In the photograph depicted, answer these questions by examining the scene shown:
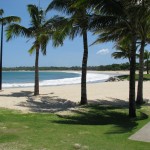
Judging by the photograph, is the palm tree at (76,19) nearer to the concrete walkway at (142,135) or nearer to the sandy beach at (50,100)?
the sandy beach at (50,100)

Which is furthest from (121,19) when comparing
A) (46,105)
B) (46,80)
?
(46,80)

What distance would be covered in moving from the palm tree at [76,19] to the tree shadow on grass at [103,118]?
11.1 ft

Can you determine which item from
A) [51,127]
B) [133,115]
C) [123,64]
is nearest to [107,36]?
[133,115]

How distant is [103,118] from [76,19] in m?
4.24

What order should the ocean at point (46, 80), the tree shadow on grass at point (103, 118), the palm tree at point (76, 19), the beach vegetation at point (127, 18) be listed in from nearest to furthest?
the tree shadow on grass at point (103, 118) → the beach vegetation at point (127, 18) → the palm tree at point (76, 19) → the ocean at point (46, 80)

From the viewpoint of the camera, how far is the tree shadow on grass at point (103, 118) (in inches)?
403

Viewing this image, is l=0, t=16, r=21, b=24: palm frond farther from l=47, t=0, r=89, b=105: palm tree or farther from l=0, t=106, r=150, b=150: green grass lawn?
l=0, t=106, r=150, b=150: green grass lawn

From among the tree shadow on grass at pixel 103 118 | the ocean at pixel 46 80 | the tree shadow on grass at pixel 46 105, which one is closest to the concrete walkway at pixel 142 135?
the tree shadow on grass at pixel 103 118

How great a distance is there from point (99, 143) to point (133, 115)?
202 inches

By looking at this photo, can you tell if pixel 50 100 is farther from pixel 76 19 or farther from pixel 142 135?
pixel 142 135

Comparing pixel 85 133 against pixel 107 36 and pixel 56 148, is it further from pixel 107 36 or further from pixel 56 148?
pixel 107 36

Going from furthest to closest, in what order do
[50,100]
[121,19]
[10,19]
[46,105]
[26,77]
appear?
1. [26,77]
2. [10,19]
3. [50,100]
4. [46,105]
5. [121,19]

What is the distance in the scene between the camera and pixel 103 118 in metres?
11.6

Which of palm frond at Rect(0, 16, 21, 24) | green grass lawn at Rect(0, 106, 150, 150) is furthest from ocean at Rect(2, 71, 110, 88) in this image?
green grass lawn at Rect(0, 106, 150, 150)
